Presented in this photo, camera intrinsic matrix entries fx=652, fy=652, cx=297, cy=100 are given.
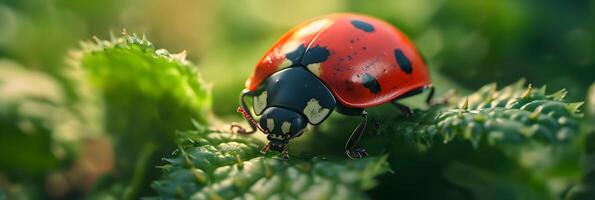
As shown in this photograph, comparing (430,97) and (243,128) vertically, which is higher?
(430,97)

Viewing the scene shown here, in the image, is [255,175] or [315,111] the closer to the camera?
[255,175]

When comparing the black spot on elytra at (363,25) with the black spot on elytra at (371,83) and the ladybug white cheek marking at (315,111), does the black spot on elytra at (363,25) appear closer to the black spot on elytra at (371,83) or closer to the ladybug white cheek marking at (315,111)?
the black spot on elytra at (371,83)

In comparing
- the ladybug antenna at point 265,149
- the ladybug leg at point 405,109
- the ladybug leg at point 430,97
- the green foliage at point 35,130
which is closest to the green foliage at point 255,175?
the ladybug antenna at point 265,149

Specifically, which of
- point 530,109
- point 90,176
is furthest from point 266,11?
point 530,109

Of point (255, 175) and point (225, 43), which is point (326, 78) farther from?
point (225, 43)

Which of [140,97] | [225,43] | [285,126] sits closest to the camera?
[285,126]

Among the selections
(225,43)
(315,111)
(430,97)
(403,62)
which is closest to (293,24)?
(225,43)

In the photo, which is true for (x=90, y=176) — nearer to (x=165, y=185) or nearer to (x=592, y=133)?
(x=165, y=185)

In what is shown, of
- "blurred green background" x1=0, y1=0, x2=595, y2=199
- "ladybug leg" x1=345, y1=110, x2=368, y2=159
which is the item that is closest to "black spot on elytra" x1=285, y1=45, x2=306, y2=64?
"ladybug leg" x1=345, y1=110, x2=368, y2=159

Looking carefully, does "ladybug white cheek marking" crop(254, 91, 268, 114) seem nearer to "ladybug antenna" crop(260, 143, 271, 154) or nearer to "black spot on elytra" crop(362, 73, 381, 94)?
"ladybug antenna" crop(260, 143, 271, 154)
